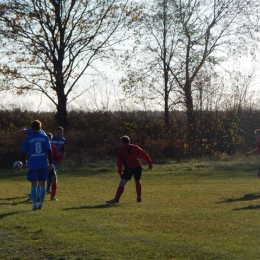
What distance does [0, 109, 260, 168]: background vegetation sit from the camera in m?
41.7

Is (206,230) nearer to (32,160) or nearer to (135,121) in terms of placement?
(32,160)

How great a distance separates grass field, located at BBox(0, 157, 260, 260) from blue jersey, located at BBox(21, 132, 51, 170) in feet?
3.46

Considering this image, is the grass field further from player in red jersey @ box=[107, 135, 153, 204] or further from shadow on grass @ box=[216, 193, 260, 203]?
player in red jersey @ box=[107, 135, 153, 204]

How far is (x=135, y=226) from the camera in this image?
39.7ft

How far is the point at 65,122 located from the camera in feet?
160

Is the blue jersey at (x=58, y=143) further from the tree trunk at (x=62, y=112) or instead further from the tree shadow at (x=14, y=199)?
the tree trunk at (x=62, y=112)

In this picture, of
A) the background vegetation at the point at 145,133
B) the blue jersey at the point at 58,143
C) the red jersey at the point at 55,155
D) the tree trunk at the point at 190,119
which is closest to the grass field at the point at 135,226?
the red jersey at the point at 55,155

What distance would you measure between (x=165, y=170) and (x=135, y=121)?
1354 cm

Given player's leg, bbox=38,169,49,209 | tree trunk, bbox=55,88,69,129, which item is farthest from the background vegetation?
player's leg, bbox=38,169,49,209

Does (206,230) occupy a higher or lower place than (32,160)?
lower

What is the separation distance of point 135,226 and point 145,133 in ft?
108

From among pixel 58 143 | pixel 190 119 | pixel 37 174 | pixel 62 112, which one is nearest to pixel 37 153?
pixel 37 174

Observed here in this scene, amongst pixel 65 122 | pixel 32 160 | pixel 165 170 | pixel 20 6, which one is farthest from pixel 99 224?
pixel 65 122

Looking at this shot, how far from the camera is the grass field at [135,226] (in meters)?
9.68
